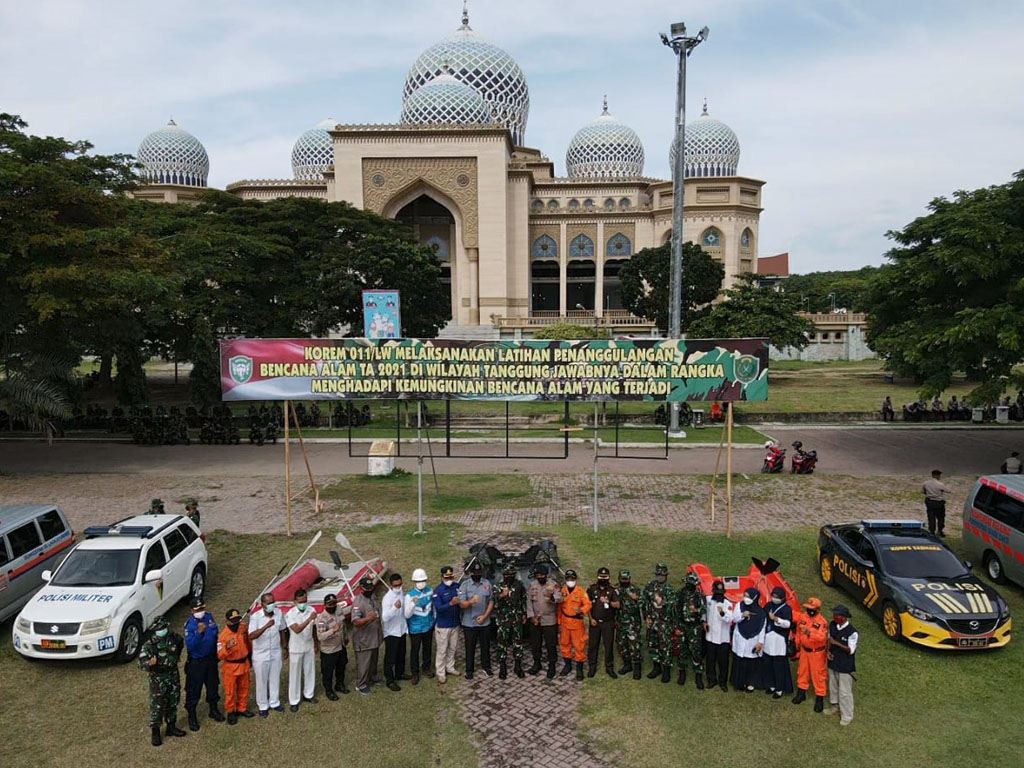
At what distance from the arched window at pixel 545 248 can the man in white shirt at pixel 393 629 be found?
4993 centimetres

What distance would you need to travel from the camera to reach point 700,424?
25906 mm

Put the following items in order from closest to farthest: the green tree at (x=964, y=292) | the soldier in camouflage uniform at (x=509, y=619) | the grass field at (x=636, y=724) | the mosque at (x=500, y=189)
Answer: the grass field at (x=636, y=724)
the soldier in camouflage uniform at (x=509, y=619)
the green tree at (x=964, y=292)
the mosque at (x=500, y=189)

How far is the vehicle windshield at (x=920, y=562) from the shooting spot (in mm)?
8742

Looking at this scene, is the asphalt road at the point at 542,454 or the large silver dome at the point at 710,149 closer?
the asphalt road at the point at 542,454

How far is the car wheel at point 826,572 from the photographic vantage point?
10274mm

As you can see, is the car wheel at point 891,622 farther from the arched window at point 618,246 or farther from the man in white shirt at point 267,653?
the arched window at point 618,246

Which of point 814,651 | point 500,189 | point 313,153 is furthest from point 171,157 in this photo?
point 814,651

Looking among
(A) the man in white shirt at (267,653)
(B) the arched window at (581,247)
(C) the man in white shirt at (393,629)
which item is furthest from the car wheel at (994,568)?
(B) the arched window at (581,247)

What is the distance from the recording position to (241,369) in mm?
12375

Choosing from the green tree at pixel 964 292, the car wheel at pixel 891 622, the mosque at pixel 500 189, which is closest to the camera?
the car wheel at pixel 891 622

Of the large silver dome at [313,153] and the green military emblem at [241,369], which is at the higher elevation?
the large silver dome at [313,153]

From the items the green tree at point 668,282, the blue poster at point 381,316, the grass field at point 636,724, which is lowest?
the grass field at point 636,724

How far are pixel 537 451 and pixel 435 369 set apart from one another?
372 inches

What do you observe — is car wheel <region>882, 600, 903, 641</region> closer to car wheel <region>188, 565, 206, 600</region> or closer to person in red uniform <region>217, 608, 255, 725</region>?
person in red uniform <region>217, 608, 255, 725</region>
